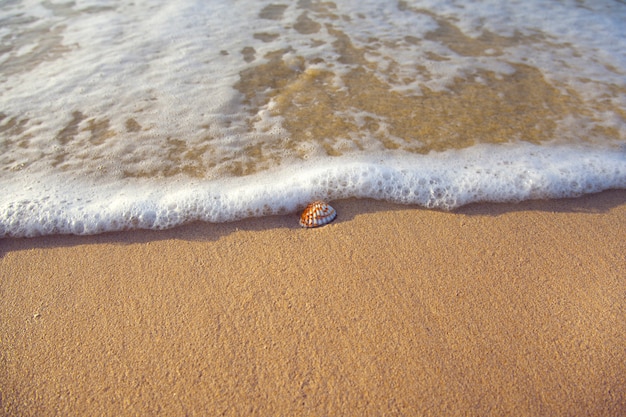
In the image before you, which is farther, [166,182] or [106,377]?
[166,182]

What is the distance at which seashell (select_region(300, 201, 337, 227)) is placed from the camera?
7.92ft

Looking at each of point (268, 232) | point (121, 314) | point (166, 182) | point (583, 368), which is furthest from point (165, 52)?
point (583, 368)

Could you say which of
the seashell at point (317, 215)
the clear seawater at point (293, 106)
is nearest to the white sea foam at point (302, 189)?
the clear seawater at point (293, 106)

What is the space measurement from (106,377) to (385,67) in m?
3.21

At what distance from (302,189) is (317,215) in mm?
247

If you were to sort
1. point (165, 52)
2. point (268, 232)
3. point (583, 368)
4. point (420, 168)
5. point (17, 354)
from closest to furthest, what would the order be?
1. point (583, 368)
2. point (17, 354)
3. point (268, 232)
4. point (420, 168)
5. point (165, 52)

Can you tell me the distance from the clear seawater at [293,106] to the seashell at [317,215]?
12 cm

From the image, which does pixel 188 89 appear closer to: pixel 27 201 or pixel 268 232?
pixel 27 201

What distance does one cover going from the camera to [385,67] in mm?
3932

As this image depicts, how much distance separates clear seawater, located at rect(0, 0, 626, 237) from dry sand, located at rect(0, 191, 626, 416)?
0.21 metres

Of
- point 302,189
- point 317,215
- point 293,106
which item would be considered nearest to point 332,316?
point 317,215

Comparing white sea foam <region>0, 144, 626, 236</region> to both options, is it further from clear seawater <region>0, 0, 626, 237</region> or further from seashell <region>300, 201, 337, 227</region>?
seashell <region>300, 201, 337, 227</region>

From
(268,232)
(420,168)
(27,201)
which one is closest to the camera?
(268,232)

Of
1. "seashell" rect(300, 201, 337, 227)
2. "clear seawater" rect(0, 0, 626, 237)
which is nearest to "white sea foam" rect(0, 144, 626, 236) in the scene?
"clear seawater" rect(0, 0, 626, 237)
